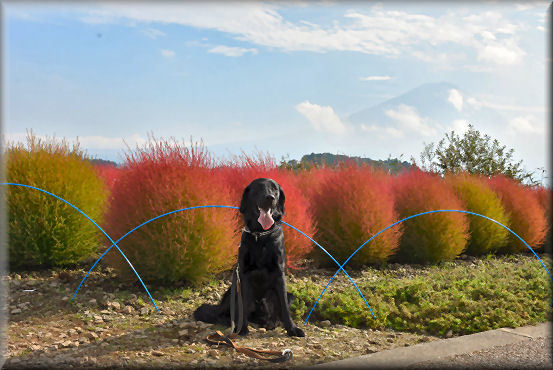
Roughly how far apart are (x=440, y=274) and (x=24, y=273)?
20.4 ft

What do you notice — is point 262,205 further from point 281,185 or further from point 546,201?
point 546,201

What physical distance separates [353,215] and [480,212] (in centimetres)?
368

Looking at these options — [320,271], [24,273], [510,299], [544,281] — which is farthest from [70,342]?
[544,281]

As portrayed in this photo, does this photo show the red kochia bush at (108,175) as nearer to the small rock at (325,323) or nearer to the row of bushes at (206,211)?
the row of bushes at (206,211)

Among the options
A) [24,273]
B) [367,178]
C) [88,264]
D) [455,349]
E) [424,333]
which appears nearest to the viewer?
[455,349]

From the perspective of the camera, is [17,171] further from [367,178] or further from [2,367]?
[367,178]

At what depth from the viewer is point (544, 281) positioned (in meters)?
7.41

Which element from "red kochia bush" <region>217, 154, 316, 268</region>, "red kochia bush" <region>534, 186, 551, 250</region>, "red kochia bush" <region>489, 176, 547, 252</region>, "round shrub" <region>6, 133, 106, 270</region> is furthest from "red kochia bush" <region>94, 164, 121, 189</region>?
"red kochia bush" <region>534, 186, 551, 250</region>

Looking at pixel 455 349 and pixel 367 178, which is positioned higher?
pixel 367 178

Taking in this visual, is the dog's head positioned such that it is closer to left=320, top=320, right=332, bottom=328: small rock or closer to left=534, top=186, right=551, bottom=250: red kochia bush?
left=320, top=320, right=332, bottom=328: small rock

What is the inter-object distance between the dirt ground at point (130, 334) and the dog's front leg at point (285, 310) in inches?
2.6

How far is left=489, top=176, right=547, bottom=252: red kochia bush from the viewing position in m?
11.3

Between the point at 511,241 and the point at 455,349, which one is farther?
the point at 511,241

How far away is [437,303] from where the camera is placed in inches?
234
